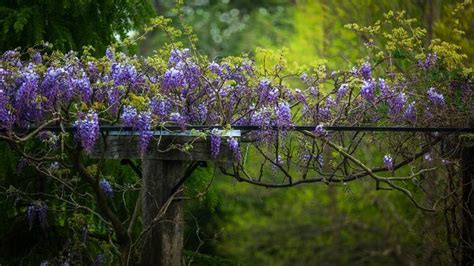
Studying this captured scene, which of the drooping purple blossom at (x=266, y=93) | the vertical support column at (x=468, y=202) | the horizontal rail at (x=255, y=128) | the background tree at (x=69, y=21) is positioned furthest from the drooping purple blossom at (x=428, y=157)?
the background tree at (x=69, y=21)

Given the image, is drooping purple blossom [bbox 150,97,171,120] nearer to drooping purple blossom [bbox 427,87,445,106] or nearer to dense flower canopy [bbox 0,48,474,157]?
dense flower canopy [bbox 0,48,474,157]

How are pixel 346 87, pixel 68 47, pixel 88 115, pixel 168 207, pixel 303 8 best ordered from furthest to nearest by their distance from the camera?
pixel 303 8 → pixel 68 47 → pixel 346 87 → pixel 168 207 → pixel 88 115

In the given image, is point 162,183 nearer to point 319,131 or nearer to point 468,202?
point 319,131

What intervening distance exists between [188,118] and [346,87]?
92 cm

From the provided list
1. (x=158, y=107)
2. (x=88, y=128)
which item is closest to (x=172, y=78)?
(x=158, y=107)

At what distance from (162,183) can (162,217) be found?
0.18m

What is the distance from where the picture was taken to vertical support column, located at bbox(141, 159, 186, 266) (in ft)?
14.6

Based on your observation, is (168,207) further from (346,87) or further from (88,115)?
(346,87)

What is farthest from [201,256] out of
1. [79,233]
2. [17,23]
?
[17,23]

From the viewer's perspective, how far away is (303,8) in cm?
757

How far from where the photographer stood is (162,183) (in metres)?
4.46

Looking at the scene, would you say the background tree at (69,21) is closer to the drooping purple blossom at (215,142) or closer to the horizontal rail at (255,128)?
Result: the horizontal rail at (255,128)

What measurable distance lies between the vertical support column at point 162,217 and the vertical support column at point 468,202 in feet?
5.66

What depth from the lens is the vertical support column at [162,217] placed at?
4453 millimetres
